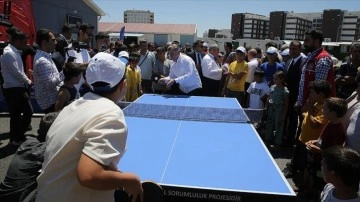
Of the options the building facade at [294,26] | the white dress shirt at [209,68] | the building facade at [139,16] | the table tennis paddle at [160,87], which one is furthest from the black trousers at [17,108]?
the building facade at [139,16]

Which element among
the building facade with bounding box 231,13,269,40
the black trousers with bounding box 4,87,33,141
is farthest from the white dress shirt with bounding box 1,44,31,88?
the building facade with bounding box 231,13,269,40

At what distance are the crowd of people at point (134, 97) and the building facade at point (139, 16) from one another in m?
162

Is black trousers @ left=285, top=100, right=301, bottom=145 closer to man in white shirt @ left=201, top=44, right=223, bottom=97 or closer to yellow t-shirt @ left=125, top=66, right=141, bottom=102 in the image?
man in white shirt @ left=201, top=44, right=223, bottom=97

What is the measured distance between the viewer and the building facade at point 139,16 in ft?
547

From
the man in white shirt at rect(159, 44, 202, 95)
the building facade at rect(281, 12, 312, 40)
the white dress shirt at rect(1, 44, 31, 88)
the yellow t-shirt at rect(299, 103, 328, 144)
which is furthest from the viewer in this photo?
the building facade at rect(281, 12, 312, 40)

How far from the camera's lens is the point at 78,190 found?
1.72 metres

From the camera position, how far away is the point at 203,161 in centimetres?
315

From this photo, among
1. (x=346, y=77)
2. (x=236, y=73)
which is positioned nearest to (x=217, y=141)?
(x=346, y=77)

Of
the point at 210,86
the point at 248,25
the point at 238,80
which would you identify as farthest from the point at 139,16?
the point at 238,80

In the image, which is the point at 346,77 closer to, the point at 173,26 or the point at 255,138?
the point at 255,138

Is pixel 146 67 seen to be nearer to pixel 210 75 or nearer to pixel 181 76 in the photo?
pixel 210 75

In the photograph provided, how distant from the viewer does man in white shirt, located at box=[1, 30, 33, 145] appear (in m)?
6.04

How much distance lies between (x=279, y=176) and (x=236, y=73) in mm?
5711

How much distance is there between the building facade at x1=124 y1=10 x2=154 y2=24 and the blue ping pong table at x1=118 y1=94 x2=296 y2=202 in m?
167
